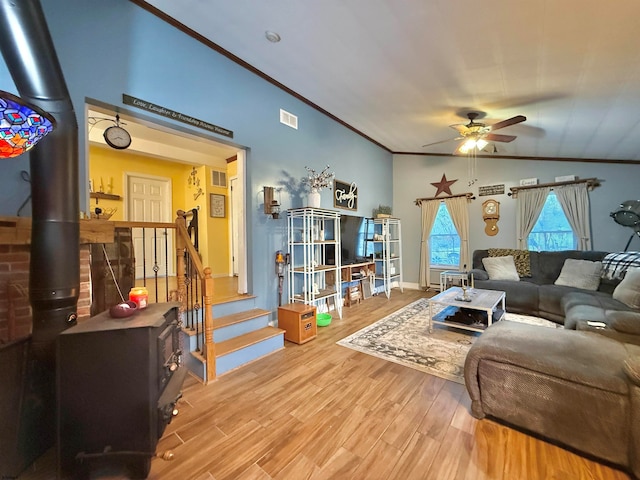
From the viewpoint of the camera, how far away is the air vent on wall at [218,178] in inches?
212

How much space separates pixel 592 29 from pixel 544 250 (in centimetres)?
406

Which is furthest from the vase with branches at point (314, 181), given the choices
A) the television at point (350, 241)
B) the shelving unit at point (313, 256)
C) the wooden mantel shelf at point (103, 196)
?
the wooden mantel shelf at point (103, 196)

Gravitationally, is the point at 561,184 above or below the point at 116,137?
below

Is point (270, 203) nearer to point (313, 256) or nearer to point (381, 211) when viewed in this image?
point (313, 256)

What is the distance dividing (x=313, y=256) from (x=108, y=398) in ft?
9.27

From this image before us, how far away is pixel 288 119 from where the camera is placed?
3.79 m

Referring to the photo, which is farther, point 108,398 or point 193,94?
point 193,94

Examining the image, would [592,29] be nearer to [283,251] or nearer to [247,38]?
[247,38]

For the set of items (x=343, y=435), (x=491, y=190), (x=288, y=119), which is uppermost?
(x=288, y=119)

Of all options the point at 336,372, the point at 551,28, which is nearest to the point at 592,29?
the point at 551,28

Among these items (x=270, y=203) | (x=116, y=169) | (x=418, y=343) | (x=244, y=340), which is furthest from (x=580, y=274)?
(x=116, y=169)

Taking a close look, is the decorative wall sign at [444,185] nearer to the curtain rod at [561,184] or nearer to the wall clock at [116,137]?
the curtain rod at [561,184]

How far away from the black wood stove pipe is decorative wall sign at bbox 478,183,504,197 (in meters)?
6.35

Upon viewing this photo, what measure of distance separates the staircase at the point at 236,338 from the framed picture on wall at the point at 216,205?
282cm
